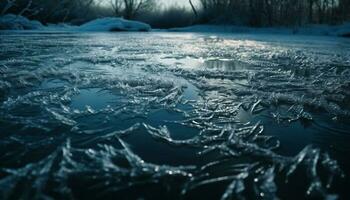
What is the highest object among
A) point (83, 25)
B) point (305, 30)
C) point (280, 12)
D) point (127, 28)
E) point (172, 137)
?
point (280, 12)

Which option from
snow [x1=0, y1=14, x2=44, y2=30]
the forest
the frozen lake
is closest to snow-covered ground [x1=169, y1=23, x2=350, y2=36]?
the forest

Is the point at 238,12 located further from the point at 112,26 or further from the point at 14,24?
the point at 14,24

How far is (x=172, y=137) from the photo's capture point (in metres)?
1.71

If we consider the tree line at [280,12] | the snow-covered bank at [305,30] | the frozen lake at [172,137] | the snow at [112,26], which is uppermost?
the tree line at [280,12]

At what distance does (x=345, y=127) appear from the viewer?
1.94 meters

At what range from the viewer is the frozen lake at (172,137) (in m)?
1.20

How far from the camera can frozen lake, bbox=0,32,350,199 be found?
120 cm

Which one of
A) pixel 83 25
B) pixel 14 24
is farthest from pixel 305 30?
pixel 14 24

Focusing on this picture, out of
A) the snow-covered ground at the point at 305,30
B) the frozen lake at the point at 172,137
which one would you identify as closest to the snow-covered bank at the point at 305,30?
the snow-covered ground at the point at 305,30

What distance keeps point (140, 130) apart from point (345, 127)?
1.19 m

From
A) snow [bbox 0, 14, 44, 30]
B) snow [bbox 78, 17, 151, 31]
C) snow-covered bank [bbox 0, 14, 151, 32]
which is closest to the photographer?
snow [bbox 0, 14, 44, 30]

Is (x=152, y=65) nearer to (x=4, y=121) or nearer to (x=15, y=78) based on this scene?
(x=15, y=78)

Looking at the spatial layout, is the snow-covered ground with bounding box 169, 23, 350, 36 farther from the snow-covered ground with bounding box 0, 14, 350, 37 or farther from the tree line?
the tree line

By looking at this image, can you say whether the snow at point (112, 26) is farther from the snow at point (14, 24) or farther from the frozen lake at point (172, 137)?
the frozen lake at point (172, 137)
